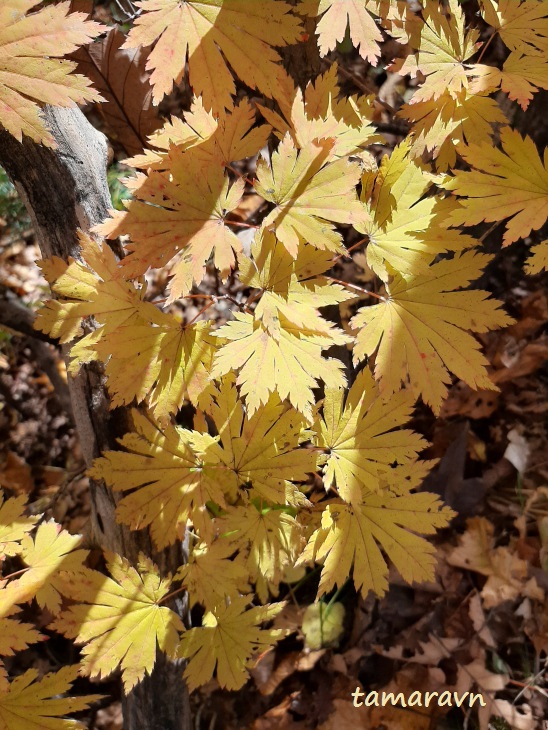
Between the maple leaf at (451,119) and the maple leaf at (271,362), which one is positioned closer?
the maple leaf at (271,362)

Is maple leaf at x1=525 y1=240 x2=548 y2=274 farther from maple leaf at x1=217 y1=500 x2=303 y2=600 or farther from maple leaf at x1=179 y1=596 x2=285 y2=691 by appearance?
maple leaf at x1=179 y1=596 x2=285 y2=691

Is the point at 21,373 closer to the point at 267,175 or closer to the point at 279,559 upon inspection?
the point at 279,559

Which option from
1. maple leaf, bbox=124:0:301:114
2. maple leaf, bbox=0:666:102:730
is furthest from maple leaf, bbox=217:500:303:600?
maple leaf, bbox=124:0:301:114

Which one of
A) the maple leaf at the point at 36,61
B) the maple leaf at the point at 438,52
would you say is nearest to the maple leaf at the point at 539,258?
the maple leaf at the point at 438,52

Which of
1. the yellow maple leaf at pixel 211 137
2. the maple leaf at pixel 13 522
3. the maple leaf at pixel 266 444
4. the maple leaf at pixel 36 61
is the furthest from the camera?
the maple leaf at pixel 13 522

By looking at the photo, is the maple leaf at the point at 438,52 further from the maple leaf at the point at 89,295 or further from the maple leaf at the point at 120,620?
the maple leaf at the point at 120,620

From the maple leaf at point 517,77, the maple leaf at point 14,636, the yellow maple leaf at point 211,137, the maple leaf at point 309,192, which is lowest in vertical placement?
the maple leaf at point 14,636
